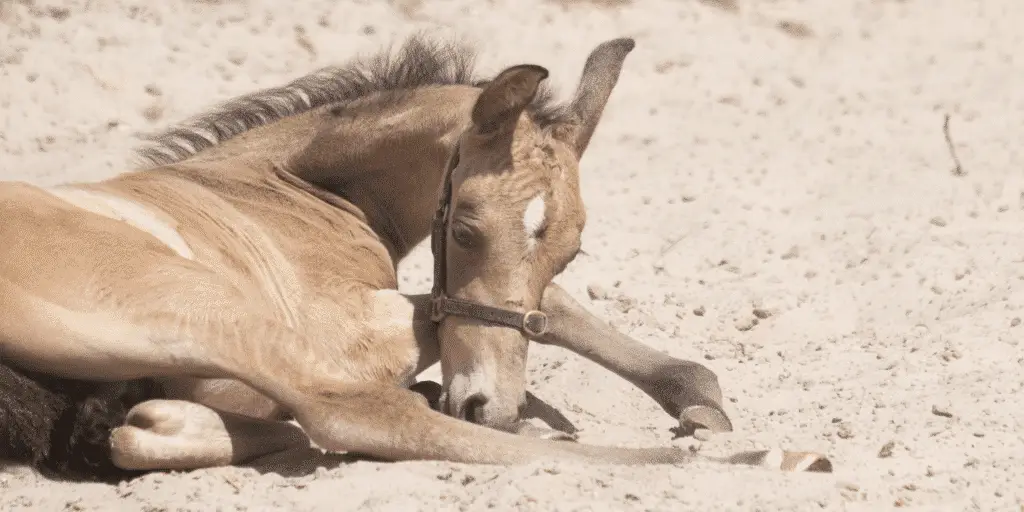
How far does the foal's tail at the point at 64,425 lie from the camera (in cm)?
468

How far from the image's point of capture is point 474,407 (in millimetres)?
5246

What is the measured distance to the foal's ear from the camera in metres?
5.34

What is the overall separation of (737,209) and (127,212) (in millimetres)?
3884

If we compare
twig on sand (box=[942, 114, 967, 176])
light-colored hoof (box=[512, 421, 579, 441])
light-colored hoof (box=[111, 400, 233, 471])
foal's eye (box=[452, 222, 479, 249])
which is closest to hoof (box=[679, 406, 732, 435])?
light-colored hoof (box=[512, 421, 579, 441])

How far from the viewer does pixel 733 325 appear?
6.98 metres

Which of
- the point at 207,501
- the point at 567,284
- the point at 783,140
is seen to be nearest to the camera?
the point at 207,501

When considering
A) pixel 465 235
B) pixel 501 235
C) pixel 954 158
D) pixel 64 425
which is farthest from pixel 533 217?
pixel 954 158

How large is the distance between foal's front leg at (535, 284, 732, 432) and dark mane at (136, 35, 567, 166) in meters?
1.08

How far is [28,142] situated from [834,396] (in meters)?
5.29

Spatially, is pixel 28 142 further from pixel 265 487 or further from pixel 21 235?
pixel 265 487

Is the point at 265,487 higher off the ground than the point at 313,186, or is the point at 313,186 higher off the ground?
the point at 313,186

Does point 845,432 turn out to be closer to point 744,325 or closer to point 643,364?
point 643,364

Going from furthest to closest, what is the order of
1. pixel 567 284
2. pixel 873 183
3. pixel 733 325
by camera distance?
pixel 873 183 < pixel 567 284 < pixel 733 325

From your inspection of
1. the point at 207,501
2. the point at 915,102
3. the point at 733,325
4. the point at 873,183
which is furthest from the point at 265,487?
the point at 915,102
